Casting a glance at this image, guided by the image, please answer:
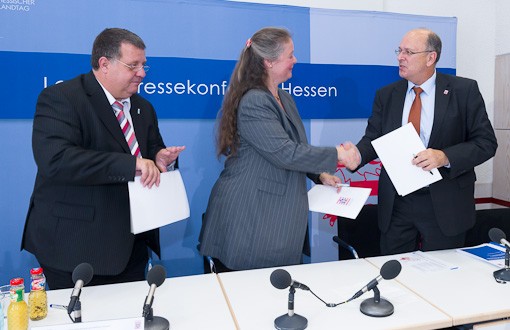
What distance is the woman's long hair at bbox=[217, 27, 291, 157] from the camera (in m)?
2.12

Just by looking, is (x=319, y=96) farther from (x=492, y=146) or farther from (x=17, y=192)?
(x=17, y=192)

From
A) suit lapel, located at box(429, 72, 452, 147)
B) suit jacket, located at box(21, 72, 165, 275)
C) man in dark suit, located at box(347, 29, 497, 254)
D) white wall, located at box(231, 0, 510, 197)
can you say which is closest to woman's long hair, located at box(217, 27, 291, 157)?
suit jacket, located at box(21, 72, 165, 275)

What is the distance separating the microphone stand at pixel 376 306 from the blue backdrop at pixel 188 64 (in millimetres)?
1823

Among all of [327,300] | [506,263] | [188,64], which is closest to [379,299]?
[327,300]

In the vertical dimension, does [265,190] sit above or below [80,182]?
below

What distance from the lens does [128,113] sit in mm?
2158

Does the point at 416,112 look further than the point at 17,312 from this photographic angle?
Yes

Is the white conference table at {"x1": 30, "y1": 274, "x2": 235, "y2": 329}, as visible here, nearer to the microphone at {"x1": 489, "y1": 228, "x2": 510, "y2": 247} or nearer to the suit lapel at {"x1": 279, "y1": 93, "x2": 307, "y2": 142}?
the suit lapel at {"x1": 279, "y1": 93, "x2": 307, "y2": 142}

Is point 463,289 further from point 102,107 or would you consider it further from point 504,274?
point 102,107

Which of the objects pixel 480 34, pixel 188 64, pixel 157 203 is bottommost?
pixel 157 203

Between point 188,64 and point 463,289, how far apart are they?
2.22 m

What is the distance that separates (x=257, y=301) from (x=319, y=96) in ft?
6.95

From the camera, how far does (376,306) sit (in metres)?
1.55

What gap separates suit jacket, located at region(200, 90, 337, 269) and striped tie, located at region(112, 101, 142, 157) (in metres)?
0.47
